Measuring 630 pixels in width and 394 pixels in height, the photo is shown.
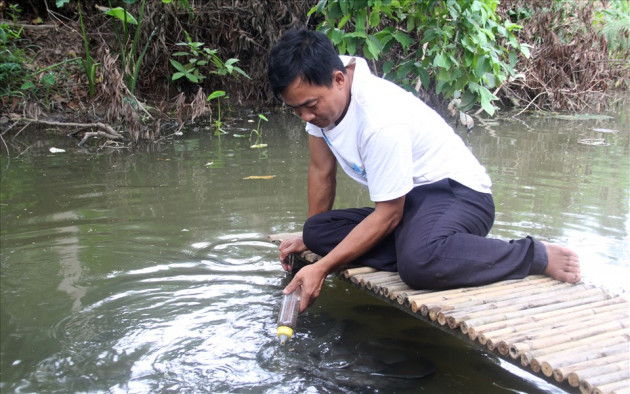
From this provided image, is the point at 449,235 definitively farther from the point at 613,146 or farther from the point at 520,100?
the point at 520,100

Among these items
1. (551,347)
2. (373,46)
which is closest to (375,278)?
(551,347)

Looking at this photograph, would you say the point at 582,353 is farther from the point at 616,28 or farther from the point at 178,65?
the point at 616,28

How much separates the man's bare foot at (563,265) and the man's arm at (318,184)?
1065mm

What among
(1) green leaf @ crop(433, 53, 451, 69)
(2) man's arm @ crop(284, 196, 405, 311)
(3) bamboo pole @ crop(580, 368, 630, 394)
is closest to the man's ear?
(2) man's arm @ crop(284, 196, 405, 311)

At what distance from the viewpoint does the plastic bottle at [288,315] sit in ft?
7.41

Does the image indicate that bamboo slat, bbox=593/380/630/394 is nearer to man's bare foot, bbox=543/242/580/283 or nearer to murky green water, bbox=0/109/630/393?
murky green water, bbox=0/109/630/393

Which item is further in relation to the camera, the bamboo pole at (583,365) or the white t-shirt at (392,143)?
the white t-shirt at (392,143)

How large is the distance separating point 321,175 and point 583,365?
154 cm

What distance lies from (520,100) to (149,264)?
7.73 meters

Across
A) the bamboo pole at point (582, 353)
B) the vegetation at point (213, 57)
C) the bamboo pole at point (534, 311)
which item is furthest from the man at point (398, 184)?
the vegetation at point (213, 57)

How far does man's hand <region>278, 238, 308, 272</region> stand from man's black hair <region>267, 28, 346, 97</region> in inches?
37.6

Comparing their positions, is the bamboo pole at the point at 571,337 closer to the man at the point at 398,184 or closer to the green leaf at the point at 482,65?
the man at the point at 398,184

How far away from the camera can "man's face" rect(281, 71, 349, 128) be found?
222cm

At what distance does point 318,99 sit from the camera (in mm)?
2270
